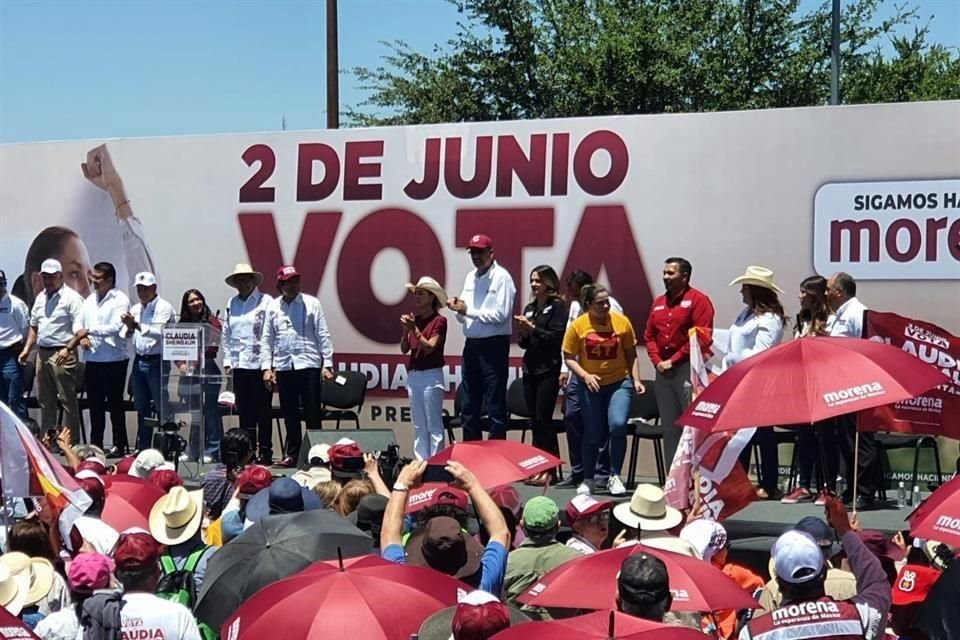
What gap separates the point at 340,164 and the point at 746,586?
7836 millimetres

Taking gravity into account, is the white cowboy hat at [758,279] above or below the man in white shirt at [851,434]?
above

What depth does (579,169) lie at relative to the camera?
41.0 feet

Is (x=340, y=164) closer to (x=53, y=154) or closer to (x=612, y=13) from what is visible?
(x=53, y=154)

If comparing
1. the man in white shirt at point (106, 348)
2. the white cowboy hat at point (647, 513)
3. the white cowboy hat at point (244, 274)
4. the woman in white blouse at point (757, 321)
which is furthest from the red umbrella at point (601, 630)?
the man in white shirt at point (106, 348)

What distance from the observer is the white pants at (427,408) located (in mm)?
11766

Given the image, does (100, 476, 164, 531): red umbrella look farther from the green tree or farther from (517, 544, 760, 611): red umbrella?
the green tree

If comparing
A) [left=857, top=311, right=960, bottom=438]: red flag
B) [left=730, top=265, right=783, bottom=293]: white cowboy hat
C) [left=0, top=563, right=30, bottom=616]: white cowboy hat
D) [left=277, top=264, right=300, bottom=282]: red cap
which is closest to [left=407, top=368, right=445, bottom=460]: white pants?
[left=277, top=264, right=300, bottom=282]: red cap

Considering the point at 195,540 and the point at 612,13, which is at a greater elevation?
the point at 612,13

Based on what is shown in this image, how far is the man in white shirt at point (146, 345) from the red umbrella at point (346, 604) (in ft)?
28.2

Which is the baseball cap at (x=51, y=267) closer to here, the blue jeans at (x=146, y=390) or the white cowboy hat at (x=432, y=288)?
the blue jeans at (x=146, y=390)

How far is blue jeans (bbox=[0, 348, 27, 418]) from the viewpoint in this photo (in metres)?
14.0

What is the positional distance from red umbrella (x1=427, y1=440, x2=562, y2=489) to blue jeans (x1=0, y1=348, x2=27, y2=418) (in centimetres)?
742

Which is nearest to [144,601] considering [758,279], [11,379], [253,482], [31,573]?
[31,573]

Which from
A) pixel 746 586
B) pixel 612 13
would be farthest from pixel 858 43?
pixel 746 586
